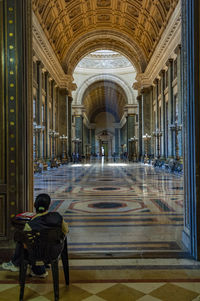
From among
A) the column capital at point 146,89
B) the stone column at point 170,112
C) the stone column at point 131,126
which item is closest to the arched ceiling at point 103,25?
the column capital at point 146,89

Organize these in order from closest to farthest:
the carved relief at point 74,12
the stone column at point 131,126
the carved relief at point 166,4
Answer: the carved relief at point 166,4 → the carved relief at point 74,12 → the stone column at point 131,126

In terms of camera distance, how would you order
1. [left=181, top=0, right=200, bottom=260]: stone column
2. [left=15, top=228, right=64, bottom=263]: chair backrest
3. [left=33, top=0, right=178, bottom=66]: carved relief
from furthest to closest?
[left=33, top=0, right=178, bottom=66]: carved relief, [left=181, top=0, right=200, bottom=260]: stone column, [left=15, top=228, right=64, bottom=263]: chair backrest

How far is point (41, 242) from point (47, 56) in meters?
19.3

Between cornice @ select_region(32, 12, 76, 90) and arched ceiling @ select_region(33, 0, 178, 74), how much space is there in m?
0.71

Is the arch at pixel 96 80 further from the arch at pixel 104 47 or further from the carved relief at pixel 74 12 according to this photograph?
the carved relief at pixel 74 12

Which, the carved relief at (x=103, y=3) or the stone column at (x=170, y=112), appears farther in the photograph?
the carved relief at (x=103, y=3)

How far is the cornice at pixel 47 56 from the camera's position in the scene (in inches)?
656

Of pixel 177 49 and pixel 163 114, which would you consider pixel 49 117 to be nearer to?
pixel 163 114

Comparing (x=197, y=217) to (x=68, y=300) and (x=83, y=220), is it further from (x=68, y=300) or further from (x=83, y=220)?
(x=83, y=220)

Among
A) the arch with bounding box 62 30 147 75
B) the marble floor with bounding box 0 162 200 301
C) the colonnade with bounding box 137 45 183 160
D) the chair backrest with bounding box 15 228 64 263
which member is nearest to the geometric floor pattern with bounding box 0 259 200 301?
Answer: the marble floor with bounding box 0 162 200 301

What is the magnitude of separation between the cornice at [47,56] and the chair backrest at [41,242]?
15.3m


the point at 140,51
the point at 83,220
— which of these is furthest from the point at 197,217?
the point at 140,51

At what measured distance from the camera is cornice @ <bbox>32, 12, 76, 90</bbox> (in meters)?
16.7

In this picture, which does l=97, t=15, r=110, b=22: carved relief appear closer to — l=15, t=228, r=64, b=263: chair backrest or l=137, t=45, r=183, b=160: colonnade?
l=137, t=45, r=183, b=160: colonnade
